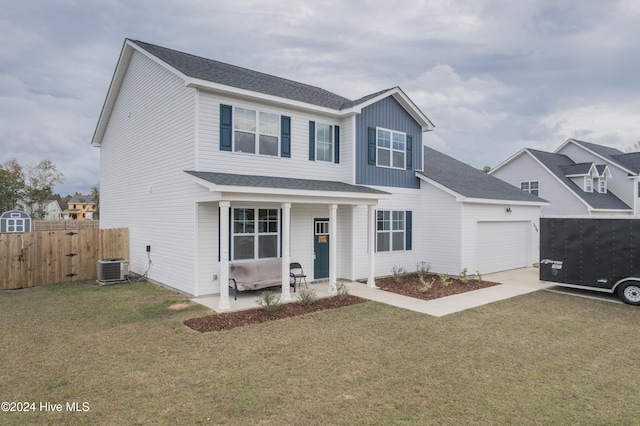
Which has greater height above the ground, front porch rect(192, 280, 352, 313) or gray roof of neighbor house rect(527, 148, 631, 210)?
gray roof of neighbor house rect(527, 148, 631, 210)

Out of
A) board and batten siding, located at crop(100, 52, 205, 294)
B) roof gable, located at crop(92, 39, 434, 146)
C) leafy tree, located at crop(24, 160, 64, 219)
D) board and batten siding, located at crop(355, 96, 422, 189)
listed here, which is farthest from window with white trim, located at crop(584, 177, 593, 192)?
leafy tree, located at crop(24, 160, 64, 219)

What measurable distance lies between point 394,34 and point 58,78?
18799 mm

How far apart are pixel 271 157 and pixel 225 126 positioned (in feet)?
5.62

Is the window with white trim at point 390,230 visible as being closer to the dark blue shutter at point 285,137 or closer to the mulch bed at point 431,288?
the mulch bed at point 431,288

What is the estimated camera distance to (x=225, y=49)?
1938 centimetres

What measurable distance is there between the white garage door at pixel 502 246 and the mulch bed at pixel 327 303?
2015 millimetres

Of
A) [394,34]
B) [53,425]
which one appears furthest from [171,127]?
[394,34]

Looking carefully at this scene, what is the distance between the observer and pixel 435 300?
1015cm

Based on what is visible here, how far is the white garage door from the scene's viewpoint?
1451 centimetres

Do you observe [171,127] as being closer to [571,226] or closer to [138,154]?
[138,154]

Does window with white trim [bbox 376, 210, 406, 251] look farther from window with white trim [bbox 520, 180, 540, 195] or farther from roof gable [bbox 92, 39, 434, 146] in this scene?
window with white trim [bbox 520, 180, 540, 195]

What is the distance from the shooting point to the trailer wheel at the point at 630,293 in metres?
9.72

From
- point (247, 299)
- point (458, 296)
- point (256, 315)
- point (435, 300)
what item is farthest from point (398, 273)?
point (256, 315)

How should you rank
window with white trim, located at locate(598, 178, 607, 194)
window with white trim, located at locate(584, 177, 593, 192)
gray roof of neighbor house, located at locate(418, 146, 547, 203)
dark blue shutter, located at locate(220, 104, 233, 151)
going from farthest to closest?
→ window with white trim, located at locate(598, 178, 607, 194) → window with white trim, located at locate(584, 177, 593, 192) → gray roof of neighbor house, located at locate(418, 146, 547, 203) → dark blue shutter, located at locate(220, 104, 233, 151)
